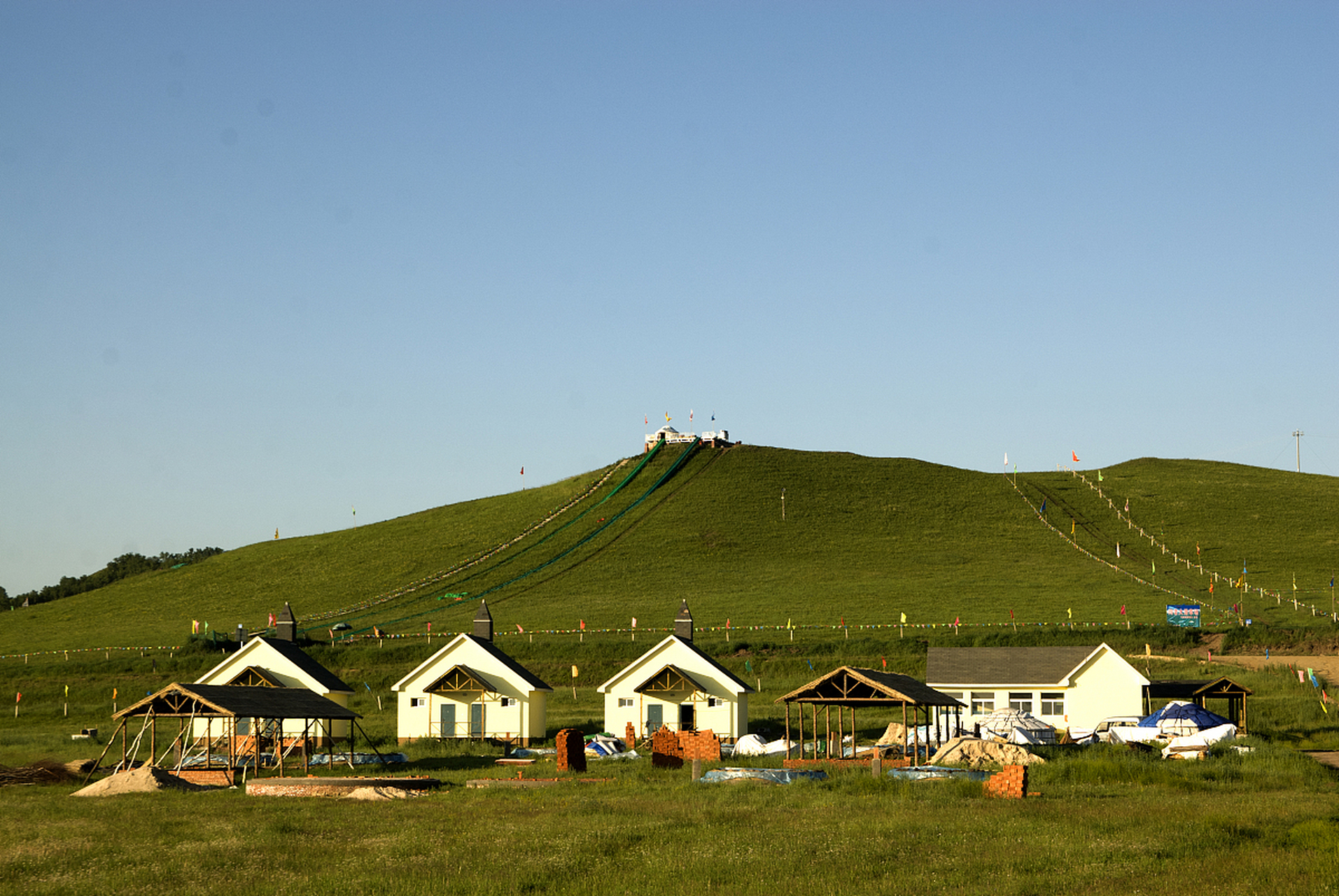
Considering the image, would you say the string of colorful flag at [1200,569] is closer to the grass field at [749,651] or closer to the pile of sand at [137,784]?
the grass field at [749,651]

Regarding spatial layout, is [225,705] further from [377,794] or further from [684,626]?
[684,626]

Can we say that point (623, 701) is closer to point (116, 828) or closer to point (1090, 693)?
point (1090, 693)

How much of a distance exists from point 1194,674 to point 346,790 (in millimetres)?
44250

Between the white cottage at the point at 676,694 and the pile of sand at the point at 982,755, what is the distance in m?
13.6

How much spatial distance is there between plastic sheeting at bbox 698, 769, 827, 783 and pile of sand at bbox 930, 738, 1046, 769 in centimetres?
492

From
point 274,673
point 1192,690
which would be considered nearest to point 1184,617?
point 1192,690

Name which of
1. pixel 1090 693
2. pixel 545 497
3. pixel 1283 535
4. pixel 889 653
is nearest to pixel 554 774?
pixel 1090 693

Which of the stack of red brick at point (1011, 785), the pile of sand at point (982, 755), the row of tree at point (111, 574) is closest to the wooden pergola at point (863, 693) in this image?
the pile of sand at point (982, 755)

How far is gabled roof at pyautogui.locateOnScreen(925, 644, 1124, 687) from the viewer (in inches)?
2078

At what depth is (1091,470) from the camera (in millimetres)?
140250

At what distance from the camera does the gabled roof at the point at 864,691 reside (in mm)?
40656

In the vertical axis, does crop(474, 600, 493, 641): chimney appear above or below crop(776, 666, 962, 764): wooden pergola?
above

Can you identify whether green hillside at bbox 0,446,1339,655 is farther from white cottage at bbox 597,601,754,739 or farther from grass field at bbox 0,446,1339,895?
white cottage at bbox 597,601,754,739

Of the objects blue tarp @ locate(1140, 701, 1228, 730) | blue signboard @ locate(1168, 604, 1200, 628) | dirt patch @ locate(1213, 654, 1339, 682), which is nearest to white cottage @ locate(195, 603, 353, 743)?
blue tarp @ locate(1140, 701, 1228, 730)
